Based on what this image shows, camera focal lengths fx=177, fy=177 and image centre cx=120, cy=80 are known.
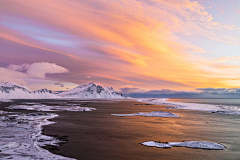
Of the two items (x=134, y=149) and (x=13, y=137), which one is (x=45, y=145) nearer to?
(x=13, y=137)

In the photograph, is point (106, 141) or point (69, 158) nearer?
point (69, 158)

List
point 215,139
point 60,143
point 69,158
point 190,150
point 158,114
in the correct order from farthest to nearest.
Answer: point 158,114
point 215,139
point 60,143
point 190,150
point 69,158

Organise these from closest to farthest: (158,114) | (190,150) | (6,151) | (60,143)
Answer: (6,151) < (190,150) < (60,143) < (158,114)

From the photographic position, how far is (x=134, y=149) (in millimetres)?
21234

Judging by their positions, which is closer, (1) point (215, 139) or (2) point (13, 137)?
(2) point (13, 137)

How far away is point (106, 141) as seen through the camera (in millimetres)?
24656

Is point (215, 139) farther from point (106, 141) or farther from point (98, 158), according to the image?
point (98, 158)

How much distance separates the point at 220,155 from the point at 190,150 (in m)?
3.13

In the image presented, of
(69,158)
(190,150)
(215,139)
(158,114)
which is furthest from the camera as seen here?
(158,114)

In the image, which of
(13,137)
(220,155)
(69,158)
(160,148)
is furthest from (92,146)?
(220,155)

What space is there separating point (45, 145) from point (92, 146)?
568 centimetres

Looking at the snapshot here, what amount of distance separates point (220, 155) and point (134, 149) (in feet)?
31.2

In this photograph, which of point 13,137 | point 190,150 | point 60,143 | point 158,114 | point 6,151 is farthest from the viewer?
point 158,114

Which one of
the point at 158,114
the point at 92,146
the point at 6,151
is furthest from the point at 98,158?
the point at 158,114
